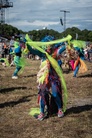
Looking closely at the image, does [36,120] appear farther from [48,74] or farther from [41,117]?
[48,74]

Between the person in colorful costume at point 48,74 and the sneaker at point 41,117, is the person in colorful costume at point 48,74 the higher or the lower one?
the higher one

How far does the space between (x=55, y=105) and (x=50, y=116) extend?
11.4 inches

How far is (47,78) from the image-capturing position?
6.46 metres

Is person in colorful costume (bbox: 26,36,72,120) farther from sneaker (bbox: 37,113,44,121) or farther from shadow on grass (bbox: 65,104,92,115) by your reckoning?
shadow on grass (bbox: 65,104,92,115)

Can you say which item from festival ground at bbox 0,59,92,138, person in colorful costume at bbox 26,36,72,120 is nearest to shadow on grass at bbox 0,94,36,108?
festival ground at bbox 0,59,92,138

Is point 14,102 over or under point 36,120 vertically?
under

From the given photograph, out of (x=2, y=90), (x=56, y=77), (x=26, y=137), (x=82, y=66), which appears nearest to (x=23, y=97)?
(x=2, y=90)

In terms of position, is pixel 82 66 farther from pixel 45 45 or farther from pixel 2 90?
pixel 45 45

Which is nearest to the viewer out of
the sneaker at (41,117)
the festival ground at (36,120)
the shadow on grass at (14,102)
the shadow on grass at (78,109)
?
the festival ground at (36,120)

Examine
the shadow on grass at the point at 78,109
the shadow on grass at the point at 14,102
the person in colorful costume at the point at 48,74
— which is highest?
the person in colorful costume at the point at 48,74

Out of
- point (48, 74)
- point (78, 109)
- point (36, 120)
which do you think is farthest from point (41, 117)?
point (78, 109)

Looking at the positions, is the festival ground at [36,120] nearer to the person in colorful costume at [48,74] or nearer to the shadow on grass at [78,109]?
the shadow on grass at [78,109]

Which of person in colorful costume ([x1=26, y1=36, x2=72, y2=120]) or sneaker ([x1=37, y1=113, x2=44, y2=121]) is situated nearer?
person in colorful costume ([x1=26, y1=36, x2=72, y2=120])

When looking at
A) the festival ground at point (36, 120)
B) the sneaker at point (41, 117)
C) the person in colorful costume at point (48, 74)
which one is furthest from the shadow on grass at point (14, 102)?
the person in colorful costume at point (48, 74)
